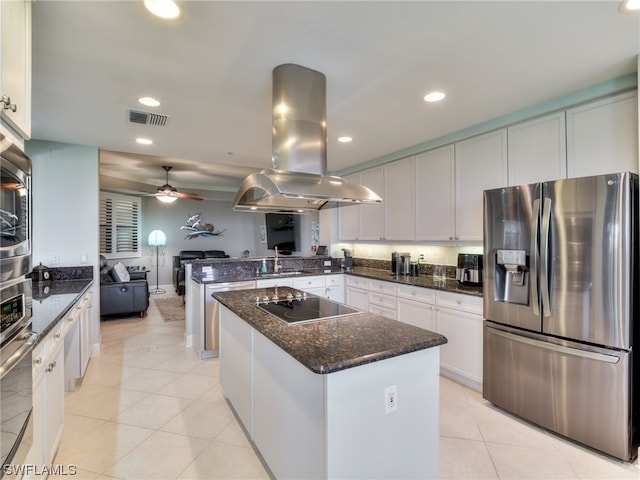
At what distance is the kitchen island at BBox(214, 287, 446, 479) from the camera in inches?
52.5

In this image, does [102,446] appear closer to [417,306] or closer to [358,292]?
[417,306]

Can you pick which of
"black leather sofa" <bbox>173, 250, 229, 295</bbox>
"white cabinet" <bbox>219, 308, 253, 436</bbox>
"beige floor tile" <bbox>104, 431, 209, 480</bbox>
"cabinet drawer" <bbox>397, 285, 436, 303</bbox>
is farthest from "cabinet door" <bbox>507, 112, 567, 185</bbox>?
"black leather sofa" <bbox>173, 250, 229, 295</bbox>

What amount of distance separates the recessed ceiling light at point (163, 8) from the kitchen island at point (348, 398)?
1677mm

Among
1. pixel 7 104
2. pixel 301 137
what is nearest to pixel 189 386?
pixel 301 137

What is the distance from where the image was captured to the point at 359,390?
1.39 m

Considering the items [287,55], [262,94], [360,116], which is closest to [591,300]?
[360,116]

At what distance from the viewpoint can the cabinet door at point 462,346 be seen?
2875 millimetres

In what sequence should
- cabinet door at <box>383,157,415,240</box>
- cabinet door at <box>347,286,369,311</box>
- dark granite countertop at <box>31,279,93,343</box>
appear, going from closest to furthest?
dark granite countertop at <box>31,279,93,343</box> < cabinet door at <box>383,157,415,240</box> < cabinet door at <box>347,286,369,311</box>

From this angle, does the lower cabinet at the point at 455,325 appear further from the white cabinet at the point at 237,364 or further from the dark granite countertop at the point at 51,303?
the dark granite countertop at the point at 51,303

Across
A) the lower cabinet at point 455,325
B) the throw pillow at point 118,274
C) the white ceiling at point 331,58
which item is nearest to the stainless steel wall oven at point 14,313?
the white ceiling at point 331,58

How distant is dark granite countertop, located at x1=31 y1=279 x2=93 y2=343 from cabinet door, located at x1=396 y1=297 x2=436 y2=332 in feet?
9.88

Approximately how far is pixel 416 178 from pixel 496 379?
232cm

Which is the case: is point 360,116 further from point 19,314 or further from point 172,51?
point 19,314

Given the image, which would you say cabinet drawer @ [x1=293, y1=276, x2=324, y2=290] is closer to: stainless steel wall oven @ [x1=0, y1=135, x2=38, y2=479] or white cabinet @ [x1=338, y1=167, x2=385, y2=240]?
white cabinet @ [x1=338, y1=167, x2=385, y2=240]
